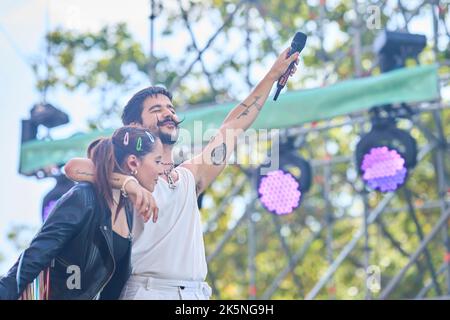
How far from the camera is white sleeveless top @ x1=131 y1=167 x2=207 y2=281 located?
3.61 metres

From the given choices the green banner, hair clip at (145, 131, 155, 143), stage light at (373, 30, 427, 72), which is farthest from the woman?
stage light at (373, 30, 427, 72)

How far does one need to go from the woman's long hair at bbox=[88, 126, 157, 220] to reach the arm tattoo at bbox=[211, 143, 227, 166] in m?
0.25

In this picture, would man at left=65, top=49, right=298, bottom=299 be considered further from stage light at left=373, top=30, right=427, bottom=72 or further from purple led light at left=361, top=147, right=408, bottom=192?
stage light at left=373, top=30, right=427, bottom=72

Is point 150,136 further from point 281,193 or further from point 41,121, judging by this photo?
point 41,121

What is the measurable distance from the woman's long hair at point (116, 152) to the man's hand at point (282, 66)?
1.68 ft

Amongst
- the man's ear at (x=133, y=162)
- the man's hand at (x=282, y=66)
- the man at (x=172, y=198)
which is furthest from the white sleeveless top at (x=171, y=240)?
the man's hand at (x=282, y=66)

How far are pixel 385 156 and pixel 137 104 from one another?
1.55 meters

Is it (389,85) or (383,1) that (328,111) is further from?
(383,1)

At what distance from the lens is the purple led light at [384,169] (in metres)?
4.96

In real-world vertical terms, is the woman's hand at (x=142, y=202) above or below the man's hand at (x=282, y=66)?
below

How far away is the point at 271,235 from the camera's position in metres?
8.61

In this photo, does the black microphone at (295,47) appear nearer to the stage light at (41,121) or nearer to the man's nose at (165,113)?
the man's nose at (165,113)

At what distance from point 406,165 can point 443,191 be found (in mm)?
1409
